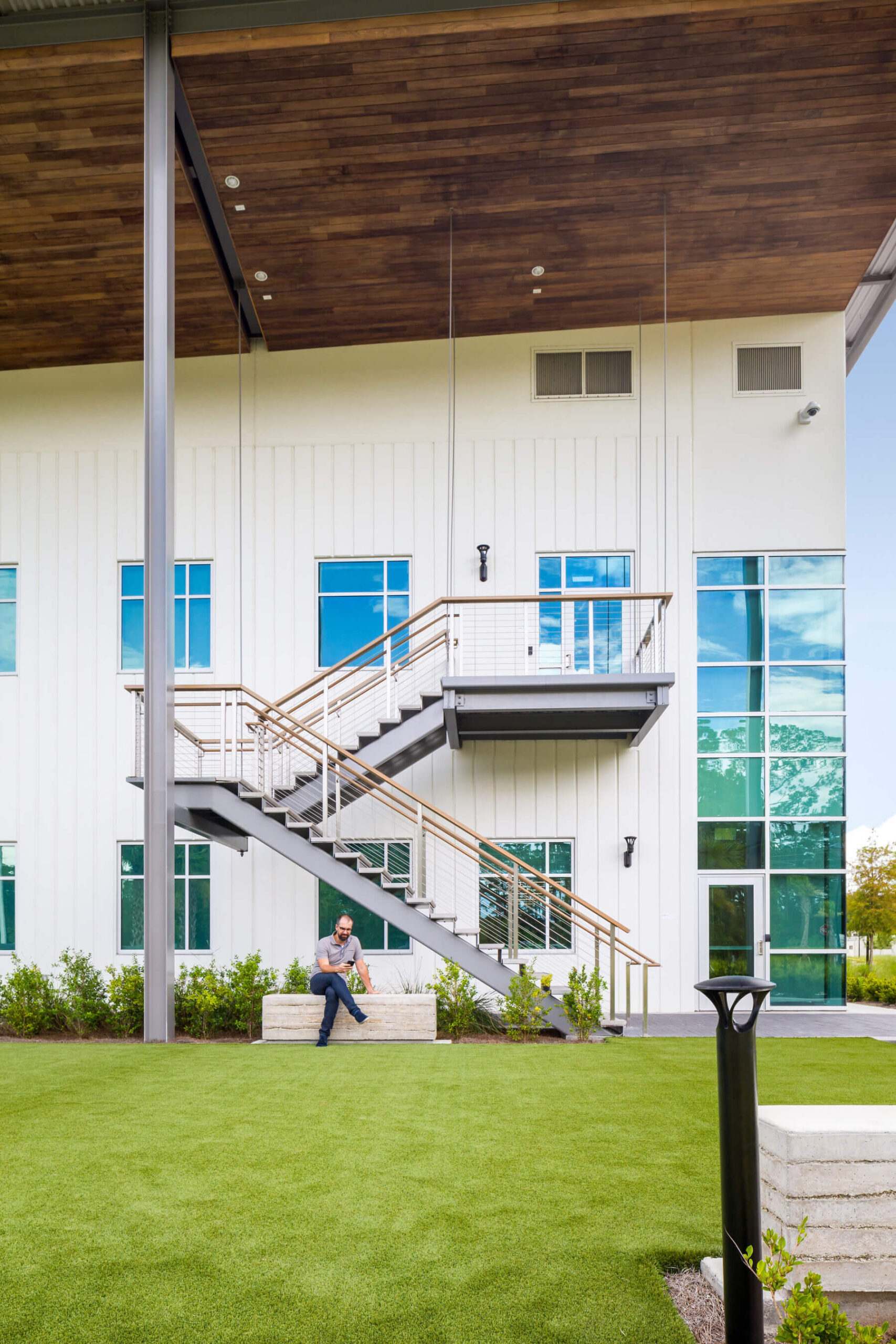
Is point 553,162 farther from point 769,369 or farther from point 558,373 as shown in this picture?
point 769,369

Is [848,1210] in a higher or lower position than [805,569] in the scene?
lower

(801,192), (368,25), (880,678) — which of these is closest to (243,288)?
(368,25)

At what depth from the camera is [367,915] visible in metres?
12.5

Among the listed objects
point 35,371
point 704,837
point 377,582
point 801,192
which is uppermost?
point 801,192

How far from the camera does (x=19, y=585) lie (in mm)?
13547

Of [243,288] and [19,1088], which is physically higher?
[243,288]

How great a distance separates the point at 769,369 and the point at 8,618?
1149cm

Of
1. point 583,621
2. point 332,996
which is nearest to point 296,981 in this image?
point 332,996

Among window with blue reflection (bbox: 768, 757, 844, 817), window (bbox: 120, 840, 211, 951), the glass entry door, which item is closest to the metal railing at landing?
the glass entry door

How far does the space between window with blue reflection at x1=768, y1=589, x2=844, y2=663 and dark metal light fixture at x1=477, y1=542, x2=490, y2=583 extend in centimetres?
391

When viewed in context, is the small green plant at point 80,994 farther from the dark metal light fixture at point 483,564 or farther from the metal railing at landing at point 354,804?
the dark metal light fixture at point 483,564

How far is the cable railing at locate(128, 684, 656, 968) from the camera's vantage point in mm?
10812

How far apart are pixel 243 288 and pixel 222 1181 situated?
11.6m

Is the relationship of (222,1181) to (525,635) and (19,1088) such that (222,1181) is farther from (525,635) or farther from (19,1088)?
(525,635)
